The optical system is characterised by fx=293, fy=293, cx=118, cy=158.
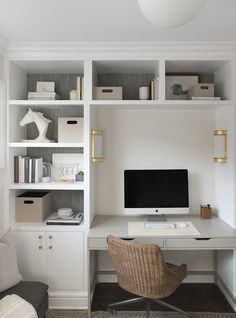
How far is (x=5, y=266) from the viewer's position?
2352 mm

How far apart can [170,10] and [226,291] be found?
2.68 meters

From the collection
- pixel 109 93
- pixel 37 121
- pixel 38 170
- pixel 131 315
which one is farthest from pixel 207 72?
pixel 131 315

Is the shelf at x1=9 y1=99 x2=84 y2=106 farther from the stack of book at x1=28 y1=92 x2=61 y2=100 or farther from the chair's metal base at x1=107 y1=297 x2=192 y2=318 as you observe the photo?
the chair's metal base at x1=107 y1=297 x2=192 y2=318

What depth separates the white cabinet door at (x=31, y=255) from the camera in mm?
2816

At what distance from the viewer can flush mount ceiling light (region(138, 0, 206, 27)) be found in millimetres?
1372

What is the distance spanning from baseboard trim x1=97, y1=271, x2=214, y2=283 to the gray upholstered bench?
99 centimetres

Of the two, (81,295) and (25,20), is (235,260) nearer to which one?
(81,295)

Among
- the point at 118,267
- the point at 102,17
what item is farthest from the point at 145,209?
the point at 102,17

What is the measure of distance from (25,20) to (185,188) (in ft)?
6.89

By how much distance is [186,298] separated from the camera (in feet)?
9.78

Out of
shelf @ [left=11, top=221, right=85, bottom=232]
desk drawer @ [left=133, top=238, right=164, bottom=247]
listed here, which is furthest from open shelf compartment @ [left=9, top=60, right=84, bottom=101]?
desk drawer @ [left=133, top=238, right=164, bottom=247]

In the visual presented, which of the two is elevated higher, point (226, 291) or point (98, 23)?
point (98, 23)

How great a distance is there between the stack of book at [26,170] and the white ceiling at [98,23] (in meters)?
1.14

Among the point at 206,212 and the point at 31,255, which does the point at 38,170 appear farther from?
the point at 206,212
